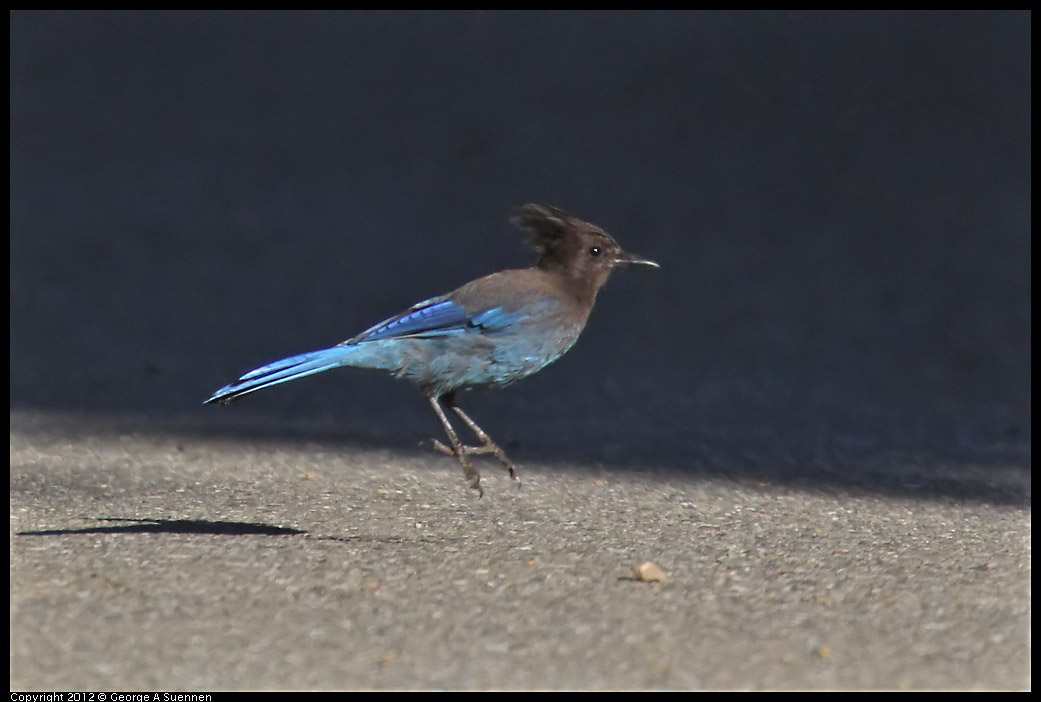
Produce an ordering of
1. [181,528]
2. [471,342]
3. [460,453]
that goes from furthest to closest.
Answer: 1. [471,342]
2. [460,453]
3. [181,528]

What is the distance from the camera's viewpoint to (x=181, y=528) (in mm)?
4699

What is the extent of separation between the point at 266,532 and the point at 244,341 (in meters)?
3.91

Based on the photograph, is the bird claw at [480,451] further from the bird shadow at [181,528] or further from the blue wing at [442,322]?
the bird shadow at [181,528]

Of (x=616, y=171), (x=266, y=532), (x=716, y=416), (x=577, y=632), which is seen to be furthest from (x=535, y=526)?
(x=616, y=171)

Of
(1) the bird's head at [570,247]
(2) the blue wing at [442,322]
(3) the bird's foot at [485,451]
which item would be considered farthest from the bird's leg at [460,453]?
(1) the bird's head at [570,247]

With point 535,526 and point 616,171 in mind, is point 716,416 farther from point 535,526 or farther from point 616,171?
point 616,171

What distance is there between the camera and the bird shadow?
15.1 feet

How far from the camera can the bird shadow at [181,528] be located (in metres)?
4.61

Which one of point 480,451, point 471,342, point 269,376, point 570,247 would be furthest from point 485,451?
point 570,247

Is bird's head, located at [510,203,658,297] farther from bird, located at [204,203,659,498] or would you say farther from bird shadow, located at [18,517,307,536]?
bird shadow, located at [18,517,307,536]

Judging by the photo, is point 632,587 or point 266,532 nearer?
point 632,587

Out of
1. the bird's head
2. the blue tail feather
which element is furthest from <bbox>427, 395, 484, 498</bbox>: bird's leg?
the bird's head

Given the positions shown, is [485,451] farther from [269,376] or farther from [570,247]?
[570,247]

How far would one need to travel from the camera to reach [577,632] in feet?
11.8
